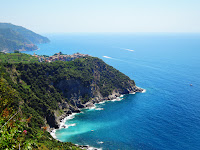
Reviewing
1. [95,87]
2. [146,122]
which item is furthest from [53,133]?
[95,87]

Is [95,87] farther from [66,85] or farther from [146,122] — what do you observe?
[146,122]

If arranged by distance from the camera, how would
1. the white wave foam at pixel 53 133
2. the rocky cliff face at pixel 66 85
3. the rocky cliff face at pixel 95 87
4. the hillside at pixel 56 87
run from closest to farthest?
the white wave foam at pixel 53 133 < the hillside at pixel 56 87 < the rocky cliff face at pixel 66 85 < the rocky cliff face at pixel 95 87

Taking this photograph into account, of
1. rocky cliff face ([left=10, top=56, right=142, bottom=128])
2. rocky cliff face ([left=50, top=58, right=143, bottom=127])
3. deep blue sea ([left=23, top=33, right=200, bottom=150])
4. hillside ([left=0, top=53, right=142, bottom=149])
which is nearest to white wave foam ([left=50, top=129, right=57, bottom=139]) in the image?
deep blue sea ([left=23, top=33, right=200, bottom=150])

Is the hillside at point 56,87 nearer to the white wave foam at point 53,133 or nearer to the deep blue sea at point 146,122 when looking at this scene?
the white wave foam at point 53,133

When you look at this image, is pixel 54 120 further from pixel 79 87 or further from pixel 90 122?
pixel 79 87

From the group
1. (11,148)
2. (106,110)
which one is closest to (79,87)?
(106,110)

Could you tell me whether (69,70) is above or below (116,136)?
above

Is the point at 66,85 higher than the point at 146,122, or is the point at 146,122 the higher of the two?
the point at 66,85

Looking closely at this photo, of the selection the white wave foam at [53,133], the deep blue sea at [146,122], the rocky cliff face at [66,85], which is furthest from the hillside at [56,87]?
the deep blue sea at [146,122]
